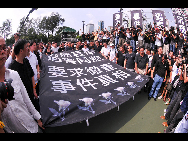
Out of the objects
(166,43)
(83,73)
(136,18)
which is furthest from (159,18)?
(83,73)

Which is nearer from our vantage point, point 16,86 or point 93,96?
point 16,86

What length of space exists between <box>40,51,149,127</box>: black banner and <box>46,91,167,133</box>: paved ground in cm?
50

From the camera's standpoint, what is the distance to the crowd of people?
1.77 metres

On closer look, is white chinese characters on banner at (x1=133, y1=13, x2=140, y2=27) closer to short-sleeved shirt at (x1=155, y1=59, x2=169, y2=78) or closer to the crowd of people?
the crowd of people

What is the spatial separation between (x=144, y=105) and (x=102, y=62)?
212 centimetres

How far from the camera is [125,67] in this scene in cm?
680

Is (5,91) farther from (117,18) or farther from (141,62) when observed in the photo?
(117,18)

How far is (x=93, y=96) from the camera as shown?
4.03 m

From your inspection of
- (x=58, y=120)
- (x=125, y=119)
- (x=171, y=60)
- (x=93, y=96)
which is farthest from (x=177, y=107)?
(x=171, y=60)

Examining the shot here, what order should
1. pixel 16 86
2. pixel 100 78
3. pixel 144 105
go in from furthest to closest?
pixel 144 105 → pixel 100 78 → pixel 16 86

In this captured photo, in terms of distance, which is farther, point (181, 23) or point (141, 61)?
point (181, 23)

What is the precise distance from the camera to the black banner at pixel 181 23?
39.0 feet

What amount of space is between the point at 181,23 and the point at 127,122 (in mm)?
10956
